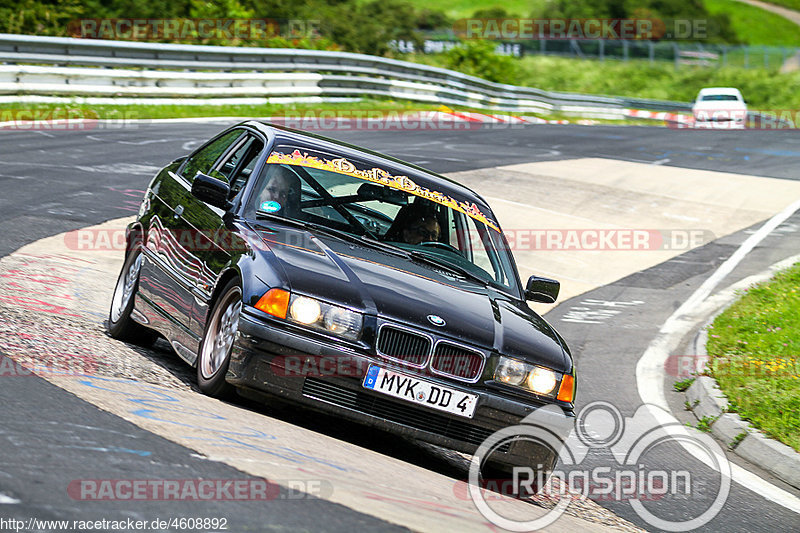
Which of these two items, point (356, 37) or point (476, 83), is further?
point (356, 37)

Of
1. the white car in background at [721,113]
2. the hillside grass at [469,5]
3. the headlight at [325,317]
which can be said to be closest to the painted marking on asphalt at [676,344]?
the headlight at [325,317]

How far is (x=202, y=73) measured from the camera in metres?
23.8

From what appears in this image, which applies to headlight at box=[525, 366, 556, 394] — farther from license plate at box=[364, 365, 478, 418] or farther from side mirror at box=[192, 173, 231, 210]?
side mirror at box=[192, 173, 231, 210]

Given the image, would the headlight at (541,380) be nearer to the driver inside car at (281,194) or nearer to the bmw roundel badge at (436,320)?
the bmw roundel badge at (436,320)

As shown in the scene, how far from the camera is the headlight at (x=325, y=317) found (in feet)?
17.6

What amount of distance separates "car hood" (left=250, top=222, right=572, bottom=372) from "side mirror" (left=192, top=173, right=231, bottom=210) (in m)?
0.39

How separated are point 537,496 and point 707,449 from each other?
7.78 ft

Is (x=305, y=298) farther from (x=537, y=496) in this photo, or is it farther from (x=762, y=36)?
(x=762, y=36)

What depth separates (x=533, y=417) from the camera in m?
5.61

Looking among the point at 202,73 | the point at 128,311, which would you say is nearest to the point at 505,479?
the point at 128,311

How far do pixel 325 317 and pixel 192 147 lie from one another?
12.4m

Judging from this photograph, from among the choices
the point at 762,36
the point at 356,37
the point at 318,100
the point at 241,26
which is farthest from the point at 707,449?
the point at 762,36

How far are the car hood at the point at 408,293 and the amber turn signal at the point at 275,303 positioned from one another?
0.20 feet

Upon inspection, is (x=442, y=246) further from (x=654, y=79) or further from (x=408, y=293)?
(x=654, y=79)
